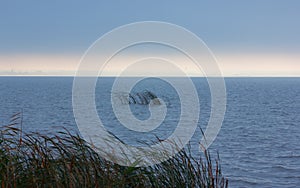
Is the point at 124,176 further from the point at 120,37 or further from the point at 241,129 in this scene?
the point at 241,129

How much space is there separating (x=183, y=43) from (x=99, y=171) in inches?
81.9

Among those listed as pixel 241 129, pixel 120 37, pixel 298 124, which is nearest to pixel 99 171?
pixel 120 37

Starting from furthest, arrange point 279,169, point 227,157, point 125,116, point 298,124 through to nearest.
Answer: point 125,116
point 298,124
point 227,157
point 279,169

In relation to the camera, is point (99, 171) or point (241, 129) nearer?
point (99, 171)

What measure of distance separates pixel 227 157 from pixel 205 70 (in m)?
16.2

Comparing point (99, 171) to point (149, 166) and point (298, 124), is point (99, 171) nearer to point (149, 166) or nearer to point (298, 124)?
point (149, 166)

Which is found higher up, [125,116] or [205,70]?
[205,70]

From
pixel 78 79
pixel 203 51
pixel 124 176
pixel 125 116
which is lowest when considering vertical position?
pixel 125 116

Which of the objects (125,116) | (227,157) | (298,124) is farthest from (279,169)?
(125,116)

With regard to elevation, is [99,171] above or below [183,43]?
below

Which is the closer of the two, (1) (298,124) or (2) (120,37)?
(2) (120,37)

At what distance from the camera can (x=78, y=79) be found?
5.71 m

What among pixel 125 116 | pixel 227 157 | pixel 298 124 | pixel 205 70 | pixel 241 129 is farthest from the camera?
pixel 125 116

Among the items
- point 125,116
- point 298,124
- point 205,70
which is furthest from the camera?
point 125,116
